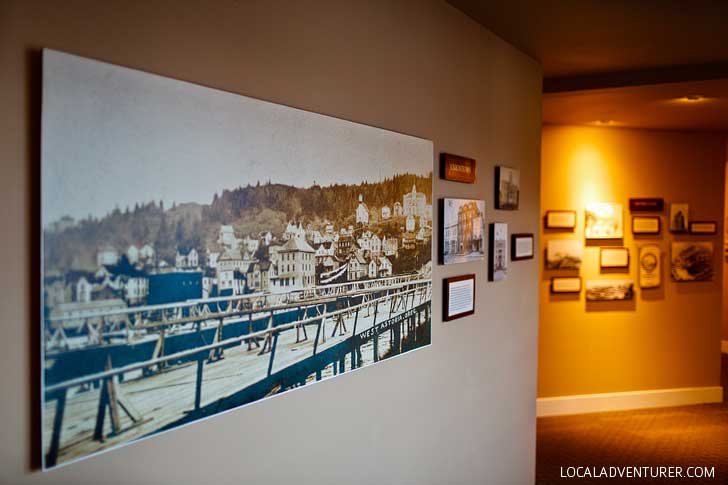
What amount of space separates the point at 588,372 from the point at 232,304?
16.2 feet

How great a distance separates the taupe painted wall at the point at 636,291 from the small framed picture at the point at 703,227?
59mm

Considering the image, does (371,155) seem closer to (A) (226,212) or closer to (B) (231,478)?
(A) (226,212)

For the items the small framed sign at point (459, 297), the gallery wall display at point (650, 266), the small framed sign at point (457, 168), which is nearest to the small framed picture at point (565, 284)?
the gallery wall display at point (650, 266)

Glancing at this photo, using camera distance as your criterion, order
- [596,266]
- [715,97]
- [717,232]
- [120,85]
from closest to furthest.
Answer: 1. [120,85]
2. [715,97]
3. [596,266]
4. [717,232]

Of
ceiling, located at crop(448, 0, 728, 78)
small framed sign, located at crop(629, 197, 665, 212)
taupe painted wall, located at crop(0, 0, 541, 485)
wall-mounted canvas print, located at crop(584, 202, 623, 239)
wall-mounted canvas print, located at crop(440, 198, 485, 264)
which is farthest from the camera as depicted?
small framed sign, located at crop(629, 197, 665, 212)

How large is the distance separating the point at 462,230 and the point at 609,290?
3473 mm

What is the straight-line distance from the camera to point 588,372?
5.71m

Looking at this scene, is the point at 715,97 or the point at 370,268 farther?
the point at 715,97

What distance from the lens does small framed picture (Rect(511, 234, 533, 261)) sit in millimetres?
3508

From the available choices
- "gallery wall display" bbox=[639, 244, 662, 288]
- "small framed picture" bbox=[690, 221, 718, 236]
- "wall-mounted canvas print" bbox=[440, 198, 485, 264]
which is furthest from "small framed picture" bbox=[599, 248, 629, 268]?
"wall-mounted canvas print" bbox=[440, 198, 485, 264]

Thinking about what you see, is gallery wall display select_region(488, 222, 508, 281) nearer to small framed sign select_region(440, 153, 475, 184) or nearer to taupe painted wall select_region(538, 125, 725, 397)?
small framed sign select_region(440, 153, 475, 184)

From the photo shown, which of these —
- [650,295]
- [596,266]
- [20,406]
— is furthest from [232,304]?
[650,295]

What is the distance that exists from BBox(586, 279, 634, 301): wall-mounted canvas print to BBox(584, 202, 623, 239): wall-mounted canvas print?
45 cm

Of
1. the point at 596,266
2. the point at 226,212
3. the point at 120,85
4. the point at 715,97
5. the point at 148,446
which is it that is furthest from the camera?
the point at 596,266
